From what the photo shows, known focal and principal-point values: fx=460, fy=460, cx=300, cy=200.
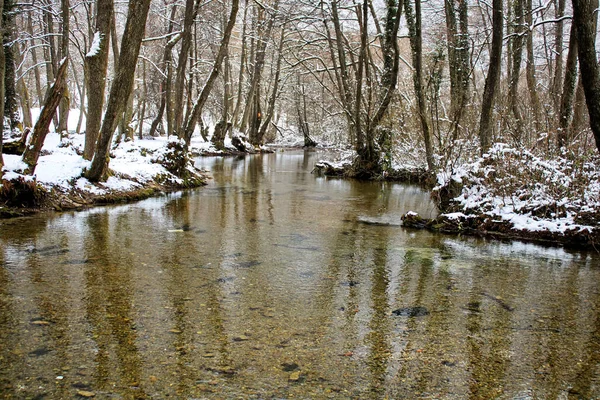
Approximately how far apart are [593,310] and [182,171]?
11.3 m

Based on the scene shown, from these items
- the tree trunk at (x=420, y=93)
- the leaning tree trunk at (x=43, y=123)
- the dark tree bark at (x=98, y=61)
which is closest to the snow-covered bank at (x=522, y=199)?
the tree trunk at (x=420, y=93)

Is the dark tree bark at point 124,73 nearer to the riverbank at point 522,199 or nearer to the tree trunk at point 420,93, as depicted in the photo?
the riverbank at point 522,199

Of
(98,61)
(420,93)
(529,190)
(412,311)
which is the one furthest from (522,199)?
(98,61)

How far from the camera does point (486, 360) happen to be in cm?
332

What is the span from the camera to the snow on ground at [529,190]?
7.45 meters

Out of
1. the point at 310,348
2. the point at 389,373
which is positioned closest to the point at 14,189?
the point at 310,348

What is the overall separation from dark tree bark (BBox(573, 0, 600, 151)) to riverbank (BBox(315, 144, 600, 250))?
2153mm

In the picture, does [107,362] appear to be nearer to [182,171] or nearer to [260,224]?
Answer: [260,224]

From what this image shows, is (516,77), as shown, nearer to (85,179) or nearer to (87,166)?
(87,166)

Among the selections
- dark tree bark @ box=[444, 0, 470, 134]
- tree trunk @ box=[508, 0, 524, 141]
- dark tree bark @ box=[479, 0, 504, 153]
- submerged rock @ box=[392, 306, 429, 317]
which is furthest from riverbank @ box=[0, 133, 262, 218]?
tree trunk @ box=[508, 0, 524, 141]

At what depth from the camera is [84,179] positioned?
9.95 meters

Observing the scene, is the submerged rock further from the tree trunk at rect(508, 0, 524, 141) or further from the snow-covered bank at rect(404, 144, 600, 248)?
the tree trunk at rect(508, 0, 524, 141)

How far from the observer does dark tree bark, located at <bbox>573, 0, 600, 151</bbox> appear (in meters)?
5.45

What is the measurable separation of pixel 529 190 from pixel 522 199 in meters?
0.24
